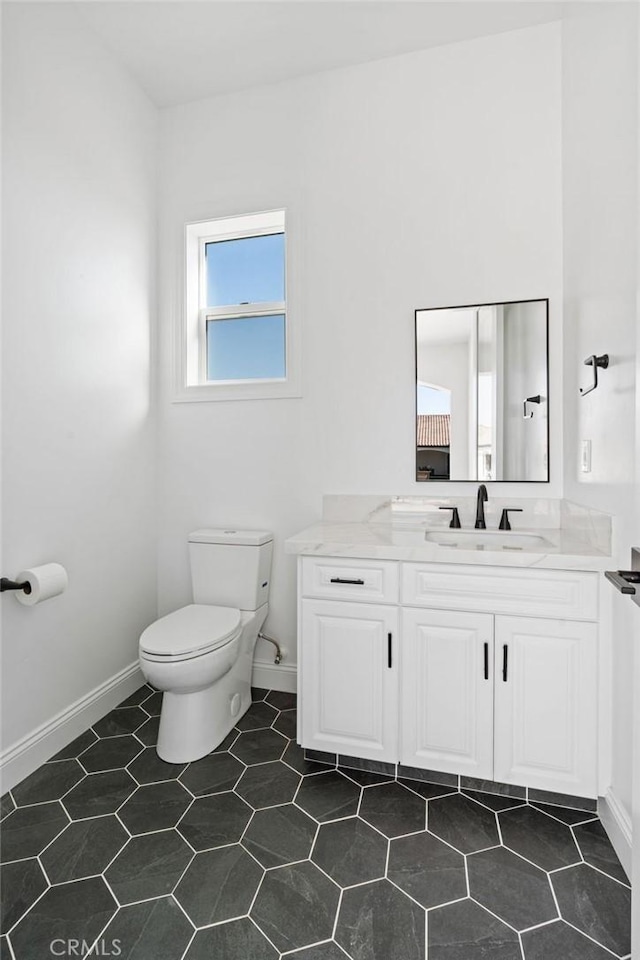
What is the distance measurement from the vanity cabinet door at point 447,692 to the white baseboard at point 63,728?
1.30 m

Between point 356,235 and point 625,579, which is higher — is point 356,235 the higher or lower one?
the higher one

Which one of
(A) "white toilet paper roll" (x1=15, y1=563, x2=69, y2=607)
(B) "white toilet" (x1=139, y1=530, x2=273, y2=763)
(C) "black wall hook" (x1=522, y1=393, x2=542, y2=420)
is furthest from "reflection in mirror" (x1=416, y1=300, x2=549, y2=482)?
(A) "white toilet paper roll" (x1=15, y1=563, x2=69, y2=607)

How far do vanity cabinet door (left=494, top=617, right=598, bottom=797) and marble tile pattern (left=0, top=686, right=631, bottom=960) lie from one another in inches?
4.8

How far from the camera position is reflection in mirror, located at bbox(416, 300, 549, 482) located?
83.4 inches

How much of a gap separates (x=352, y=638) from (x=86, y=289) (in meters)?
1.77

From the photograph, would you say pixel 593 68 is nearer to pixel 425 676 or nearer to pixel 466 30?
pixel 466 30

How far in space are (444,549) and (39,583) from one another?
1.38 m

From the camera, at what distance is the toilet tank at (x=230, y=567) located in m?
2.30

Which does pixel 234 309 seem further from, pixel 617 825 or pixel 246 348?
pixel 617 825

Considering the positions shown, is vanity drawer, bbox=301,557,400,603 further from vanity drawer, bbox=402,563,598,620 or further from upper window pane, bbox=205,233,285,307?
upper window pane, bbox=205,233,285,307

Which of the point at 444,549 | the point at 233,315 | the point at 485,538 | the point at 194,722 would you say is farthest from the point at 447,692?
the point at 233,315

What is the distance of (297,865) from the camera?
139 centimetres

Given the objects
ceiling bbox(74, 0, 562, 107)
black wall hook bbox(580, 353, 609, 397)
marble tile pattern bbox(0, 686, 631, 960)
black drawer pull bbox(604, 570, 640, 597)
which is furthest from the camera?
ceiling bbox(74, 0, 562, 107)

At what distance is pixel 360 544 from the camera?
178 cm
